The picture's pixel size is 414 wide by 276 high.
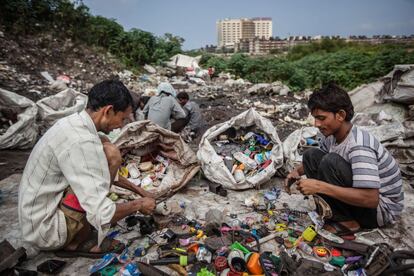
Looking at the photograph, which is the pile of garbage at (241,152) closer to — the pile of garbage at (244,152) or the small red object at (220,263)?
the pile of garbage at (244,152)

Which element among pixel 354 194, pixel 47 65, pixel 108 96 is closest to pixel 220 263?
pixel 354 194

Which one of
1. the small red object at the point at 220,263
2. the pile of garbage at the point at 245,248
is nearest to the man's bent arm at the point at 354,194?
the pile of garbage at the point at 245,248

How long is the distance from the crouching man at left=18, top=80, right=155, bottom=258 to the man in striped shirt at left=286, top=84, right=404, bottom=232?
4.16 ft

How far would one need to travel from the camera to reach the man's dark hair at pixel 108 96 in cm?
166

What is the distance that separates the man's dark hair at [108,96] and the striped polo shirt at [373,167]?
5.01 ft

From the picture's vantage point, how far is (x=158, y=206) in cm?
242

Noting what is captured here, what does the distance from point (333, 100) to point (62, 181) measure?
182 cm

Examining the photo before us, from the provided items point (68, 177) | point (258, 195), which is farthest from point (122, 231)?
point (258, 195)

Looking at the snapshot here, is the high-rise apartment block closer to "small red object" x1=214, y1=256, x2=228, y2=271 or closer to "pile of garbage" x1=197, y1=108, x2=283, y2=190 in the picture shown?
"pile of garbage" x1=197, y1=108, x2=283, y2=190

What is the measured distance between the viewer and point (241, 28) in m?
71.1

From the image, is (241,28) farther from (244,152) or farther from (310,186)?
(310,186)

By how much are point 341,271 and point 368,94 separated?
479 cm

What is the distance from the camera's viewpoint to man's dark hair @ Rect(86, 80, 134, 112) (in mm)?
1662

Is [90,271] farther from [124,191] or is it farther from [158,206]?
[124,191]
